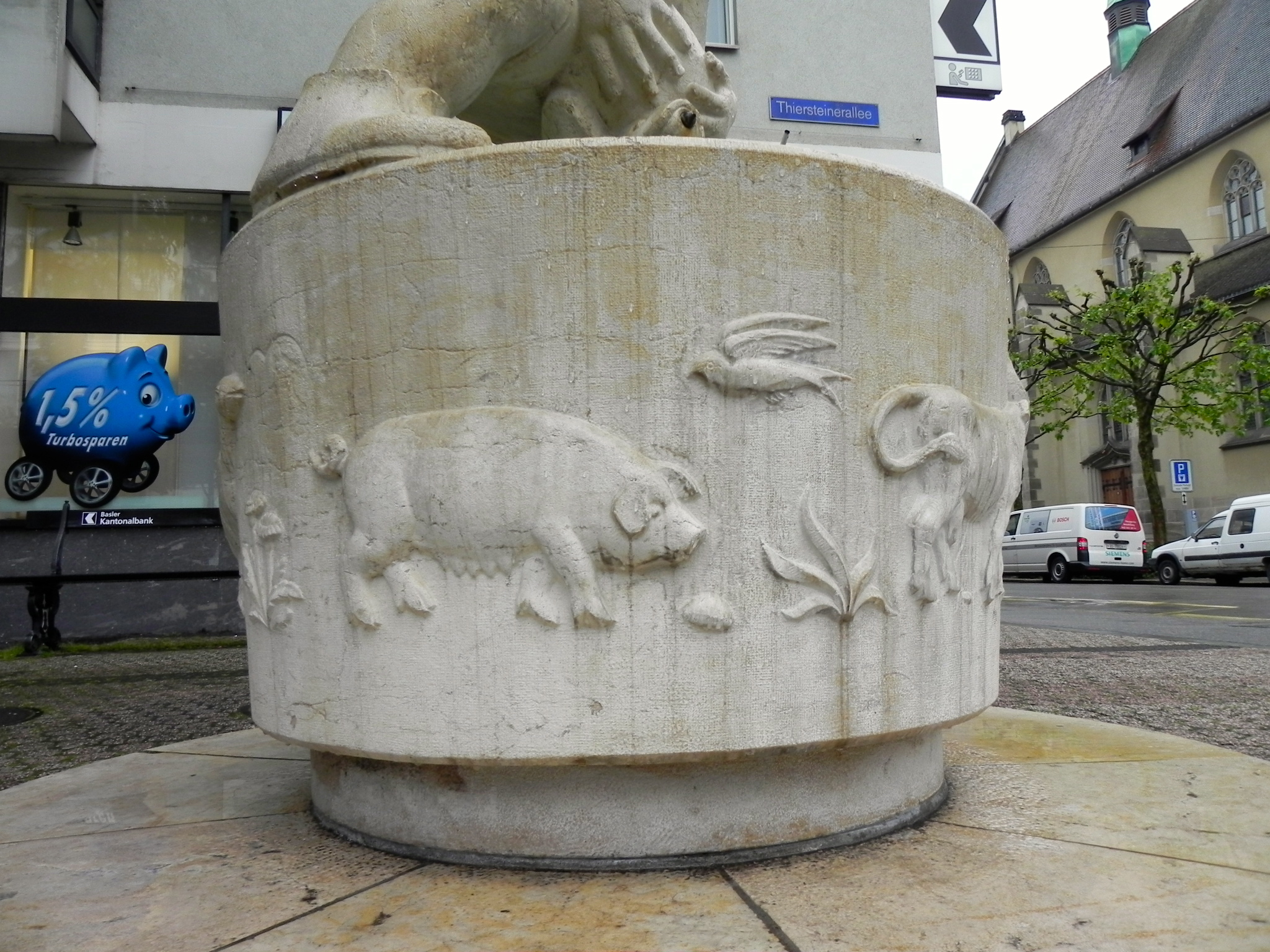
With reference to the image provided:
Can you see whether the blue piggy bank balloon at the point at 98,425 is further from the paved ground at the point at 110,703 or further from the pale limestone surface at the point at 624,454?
the pale limestone surface at the point at 624,454

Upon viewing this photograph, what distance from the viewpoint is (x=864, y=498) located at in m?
2.37

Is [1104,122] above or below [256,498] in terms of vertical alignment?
above

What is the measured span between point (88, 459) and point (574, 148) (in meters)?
9.14

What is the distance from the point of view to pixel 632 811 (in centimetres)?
238

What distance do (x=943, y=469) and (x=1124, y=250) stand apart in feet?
120

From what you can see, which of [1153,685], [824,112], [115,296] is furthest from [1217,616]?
[115,296]

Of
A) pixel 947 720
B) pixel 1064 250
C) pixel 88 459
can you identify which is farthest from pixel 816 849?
pixel 1064 250

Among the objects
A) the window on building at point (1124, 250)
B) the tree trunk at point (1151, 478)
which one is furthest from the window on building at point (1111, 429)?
the tree trunk at point (1151, 478)

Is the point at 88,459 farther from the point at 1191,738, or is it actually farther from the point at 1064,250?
the point at 1064,250

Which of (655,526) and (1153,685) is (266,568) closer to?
(655,526)

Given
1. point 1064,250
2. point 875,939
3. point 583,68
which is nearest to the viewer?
point 875,939

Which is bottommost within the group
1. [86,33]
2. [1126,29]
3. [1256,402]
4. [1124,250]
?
[1256,402]

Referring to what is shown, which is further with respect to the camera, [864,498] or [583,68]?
[583,68]

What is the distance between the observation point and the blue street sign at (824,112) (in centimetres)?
1164
